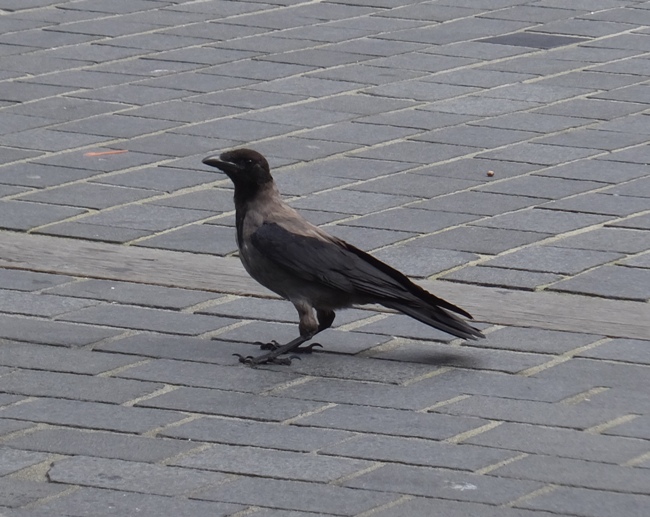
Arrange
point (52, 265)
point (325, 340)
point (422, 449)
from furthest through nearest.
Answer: point (52, 265)
point (325, 340)
point (422, 449)

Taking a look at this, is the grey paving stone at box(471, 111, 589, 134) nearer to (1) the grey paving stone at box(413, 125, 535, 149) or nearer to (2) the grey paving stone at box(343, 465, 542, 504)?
(1) the grey paving stone at box(413, 125, 535, 149)

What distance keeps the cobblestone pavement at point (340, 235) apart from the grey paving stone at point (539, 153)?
2 centimetres

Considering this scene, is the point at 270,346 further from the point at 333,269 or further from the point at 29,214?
the point at 29,214

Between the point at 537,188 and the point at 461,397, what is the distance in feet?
Result: 7.43

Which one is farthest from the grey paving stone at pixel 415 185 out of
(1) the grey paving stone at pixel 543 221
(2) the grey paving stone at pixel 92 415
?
(2) the grey paving stone at pixel 92 415

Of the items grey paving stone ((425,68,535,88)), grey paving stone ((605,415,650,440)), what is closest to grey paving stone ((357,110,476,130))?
grey paving stone ((425,68,535,88))

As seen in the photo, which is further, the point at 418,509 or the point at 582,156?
the point at 582,156

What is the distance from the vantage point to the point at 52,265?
578 centimetres

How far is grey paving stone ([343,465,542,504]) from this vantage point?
13.0ft

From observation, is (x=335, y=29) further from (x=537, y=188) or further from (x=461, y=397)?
(x=461, y=397)

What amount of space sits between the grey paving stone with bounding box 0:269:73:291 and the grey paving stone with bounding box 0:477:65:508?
163 cm

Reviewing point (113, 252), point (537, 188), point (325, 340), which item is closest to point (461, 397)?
point (325, 340)

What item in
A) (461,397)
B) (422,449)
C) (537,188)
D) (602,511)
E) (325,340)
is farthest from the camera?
(537,188)

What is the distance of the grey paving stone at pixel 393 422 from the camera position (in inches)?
173
